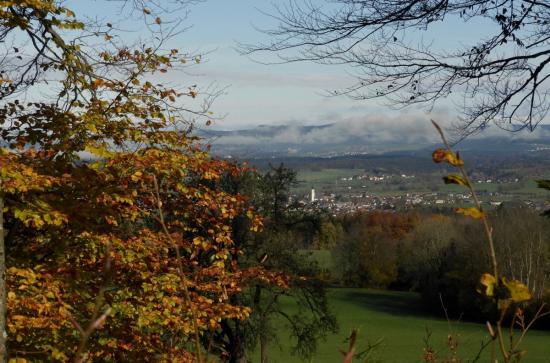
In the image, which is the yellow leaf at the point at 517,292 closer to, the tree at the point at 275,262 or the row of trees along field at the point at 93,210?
the row of trees along field at the point at 93,210

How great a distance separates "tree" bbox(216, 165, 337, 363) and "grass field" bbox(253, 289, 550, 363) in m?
4.24

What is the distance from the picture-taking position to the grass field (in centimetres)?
2903

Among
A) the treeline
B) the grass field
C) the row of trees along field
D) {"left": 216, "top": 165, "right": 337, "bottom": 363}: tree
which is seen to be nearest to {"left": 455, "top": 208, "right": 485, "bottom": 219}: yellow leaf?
the row of trees along field

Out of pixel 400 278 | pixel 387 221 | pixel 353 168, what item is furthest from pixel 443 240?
pixel 353 168

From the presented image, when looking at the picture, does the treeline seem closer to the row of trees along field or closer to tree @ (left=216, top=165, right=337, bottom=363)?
tree @ (left=216, top=165, right=337, bottom=363)

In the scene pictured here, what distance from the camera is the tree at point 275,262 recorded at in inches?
763

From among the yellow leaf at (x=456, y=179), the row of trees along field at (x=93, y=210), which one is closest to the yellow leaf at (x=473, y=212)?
the yellow leaf at (x=456, y=179)

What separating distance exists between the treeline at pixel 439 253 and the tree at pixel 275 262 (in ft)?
6.74

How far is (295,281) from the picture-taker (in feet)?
66.7

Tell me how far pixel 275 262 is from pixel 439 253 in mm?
29379

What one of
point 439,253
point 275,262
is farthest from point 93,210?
point 439,253

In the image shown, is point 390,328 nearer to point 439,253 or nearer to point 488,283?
point 439,253

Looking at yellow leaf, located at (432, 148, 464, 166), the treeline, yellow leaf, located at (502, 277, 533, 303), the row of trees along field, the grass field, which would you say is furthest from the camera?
the treeline

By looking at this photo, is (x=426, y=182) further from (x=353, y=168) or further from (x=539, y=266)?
(x=539, y=266)
